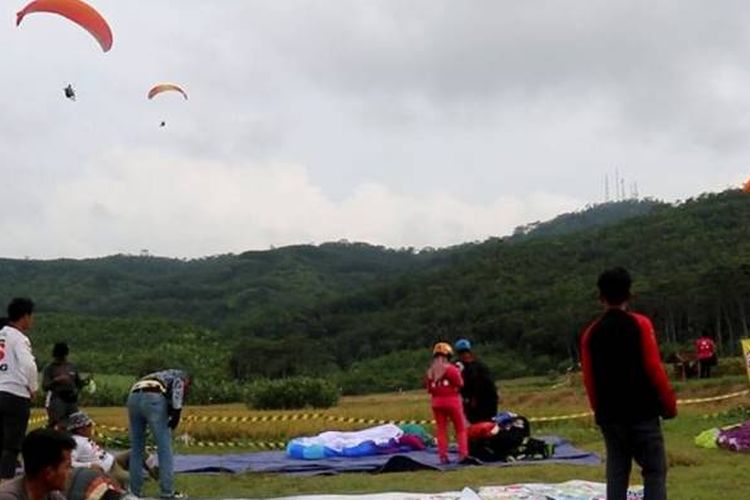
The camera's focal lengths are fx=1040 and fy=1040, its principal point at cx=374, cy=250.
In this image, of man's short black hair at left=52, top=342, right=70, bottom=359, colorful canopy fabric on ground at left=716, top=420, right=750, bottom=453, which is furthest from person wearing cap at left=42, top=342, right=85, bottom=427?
colorful canopy fabric on ground at left=716, top=420, right=750, bottom=453

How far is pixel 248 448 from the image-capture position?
51.8ft

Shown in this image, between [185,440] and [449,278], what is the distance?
8349 centimetres

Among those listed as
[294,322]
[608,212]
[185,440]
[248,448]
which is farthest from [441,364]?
[608,212]

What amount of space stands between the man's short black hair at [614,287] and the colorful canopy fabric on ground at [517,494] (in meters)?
2.30

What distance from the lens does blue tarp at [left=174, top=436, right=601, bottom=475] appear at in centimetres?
1149

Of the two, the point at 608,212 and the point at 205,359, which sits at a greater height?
the point at 608,212

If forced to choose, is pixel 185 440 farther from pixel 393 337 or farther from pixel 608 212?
pixel 608 212

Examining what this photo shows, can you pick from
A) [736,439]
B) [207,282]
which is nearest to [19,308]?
[736,439]

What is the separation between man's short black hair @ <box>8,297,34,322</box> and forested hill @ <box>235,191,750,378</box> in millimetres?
43562

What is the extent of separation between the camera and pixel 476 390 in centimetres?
1315

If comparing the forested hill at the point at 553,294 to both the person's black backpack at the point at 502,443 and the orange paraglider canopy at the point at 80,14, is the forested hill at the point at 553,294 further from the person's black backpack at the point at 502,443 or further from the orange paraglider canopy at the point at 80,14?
the orange paraglider canopy at the point at 80,14

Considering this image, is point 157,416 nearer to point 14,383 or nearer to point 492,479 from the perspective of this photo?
point 14,383

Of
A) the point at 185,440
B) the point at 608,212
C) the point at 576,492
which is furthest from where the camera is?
the point at 608,212

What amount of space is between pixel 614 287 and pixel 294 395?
22.8 metres
